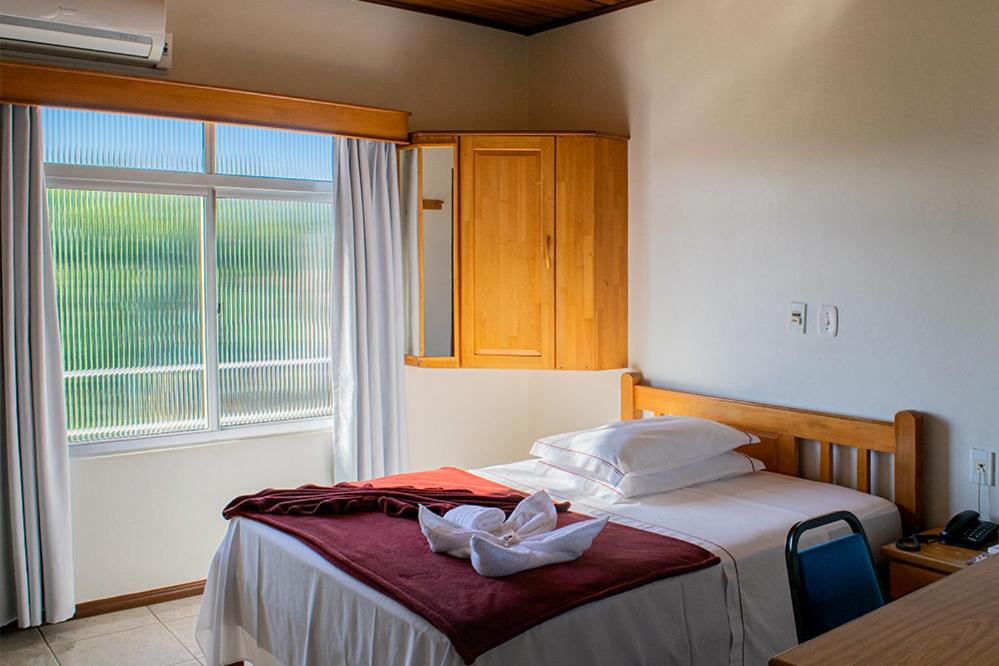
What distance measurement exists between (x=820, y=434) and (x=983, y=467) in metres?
0.58

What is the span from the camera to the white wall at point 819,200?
3010 mm

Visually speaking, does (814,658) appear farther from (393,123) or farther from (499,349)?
(393,123)

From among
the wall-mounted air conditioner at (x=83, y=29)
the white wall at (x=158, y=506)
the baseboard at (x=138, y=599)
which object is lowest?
the baseboard at (x=138, y=599)

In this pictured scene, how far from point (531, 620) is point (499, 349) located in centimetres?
224

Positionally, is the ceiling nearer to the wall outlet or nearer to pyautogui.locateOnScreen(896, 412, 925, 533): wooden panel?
pyautogui.locateOnScreen(896, 412, 925, 533): wooden panel

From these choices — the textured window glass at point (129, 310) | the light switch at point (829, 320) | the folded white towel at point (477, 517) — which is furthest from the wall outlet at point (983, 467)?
the textured window glass at point (129, 310)

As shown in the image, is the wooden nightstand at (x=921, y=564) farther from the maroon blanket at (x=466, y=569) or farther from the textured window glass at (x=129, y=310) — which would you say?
the textured window glass at (x=129, y=310)

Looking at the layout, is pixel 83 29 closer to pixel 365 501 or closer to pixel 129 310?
pixel 129 310

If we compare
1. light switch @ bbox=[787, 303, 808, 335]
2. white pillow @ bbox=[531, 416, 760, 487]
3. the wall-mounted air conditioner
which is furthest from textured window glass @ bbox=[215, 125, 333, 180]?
light switch @ bbox=[787, 303, 808, 335]

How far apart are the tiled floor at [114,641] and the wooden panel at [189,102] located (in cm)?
202

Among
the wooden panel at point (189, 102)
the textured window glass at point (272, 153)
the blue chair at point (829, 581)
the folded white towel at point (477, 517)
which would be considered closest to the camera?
the blue chair at point (829, 581)

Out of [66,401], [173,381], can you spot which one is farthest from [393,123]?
[66,401]

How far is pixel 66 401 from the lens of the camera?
3627mm

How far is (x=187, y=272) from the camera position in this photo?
3896 millimetres
